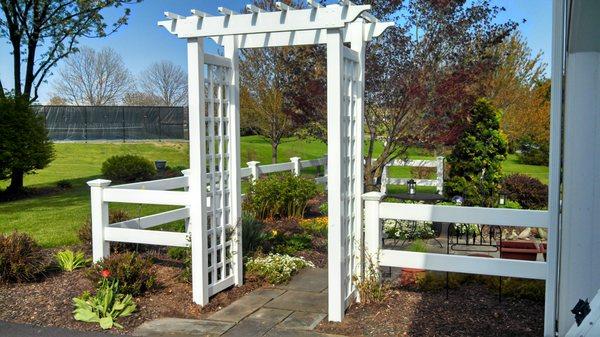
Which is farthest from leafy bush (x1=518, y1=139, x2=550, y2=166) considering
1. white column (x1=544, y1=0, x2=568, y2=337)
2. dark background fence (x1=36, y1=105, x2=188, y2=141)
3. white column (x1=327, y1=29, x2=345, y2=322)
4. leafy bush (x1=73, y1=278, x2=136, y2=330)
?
leafy bush (x1=73, y1=278, x2=136, y2=330)

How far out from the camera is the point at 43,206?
43.8ft

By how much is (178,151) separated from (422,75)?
1987 centimetres

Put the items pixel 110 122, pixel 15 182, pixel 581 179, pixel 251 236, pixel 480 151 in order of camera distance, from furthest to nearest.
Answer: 1. pixel 110 122
2. pixel 15 182
3. pixel 480 151
4. pixel 251 236
5. pixel 581 179

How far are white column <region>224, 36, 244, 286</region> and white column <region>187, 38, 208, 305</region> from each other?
2.19ft

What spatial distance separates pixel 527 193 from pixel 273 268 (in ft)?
24.4

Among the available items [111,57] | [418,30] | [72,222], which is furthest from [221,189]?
[111,57]

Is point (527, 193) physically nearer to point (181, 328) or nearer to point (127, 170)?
point (181, 328)

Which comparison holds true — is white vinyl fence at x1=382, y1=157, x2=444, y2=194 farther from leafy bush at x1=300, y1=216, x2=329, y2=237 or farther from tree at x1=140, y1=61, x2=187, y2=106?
tree at x1=140, y1=61, x2=187, y2=106

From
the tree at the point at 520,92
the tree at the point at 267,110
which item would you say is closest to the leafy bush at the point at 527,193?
the tree at the point at 267,110

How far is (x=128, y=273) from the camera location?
5.55 meters

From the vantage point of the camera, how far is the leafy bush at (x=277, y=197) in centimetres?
1036

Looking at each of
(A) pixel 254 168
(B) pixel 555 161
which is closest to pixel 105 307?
(B) pixel 555 161

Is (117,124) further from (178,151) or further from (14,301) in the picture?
(14,301)

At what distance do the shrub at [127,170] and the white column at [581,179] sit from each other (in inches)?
618
